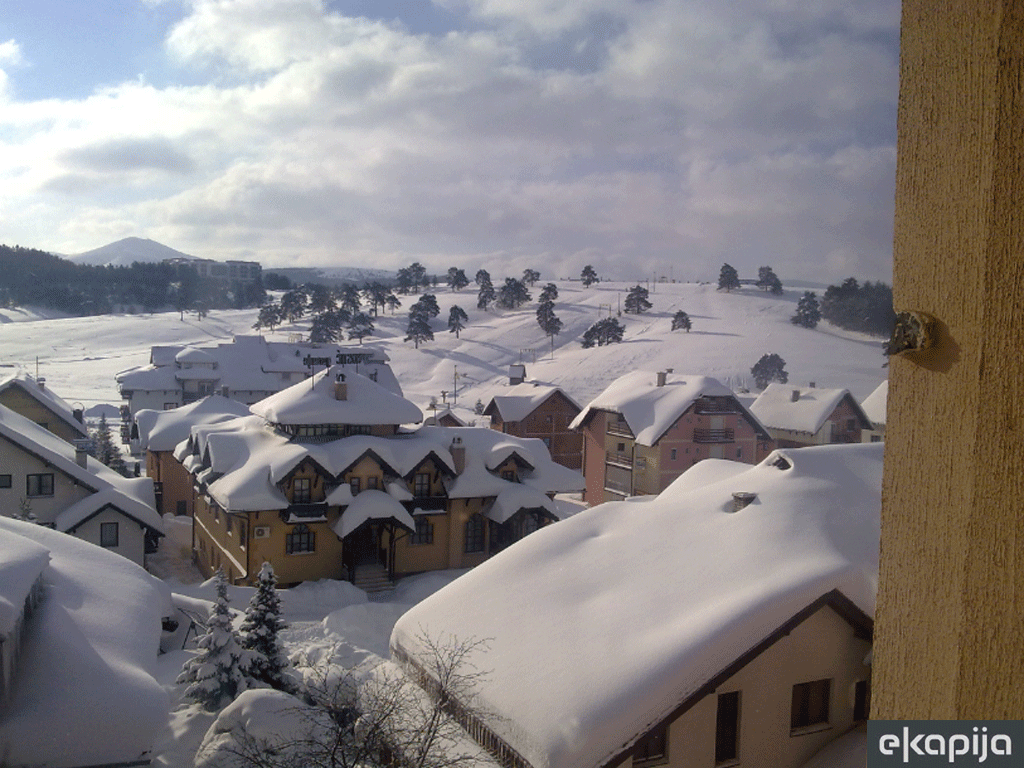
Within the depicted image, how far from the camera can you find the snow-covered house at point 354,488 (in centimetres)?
2558

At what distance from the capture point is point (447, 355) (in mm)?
95500

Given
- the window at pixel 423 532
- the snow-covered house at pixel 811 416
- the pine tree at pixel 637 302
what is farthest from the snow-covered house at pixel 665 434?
the pine tree at pixel 637 302

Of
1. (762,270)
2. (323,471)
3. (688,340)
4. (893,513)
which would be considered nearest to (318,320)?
(688,340)

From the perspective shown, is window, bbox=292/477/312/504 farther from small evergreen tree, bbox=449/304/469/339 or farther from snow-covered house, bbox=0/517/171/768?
small evergreen tree, bbox=449/304/469/339

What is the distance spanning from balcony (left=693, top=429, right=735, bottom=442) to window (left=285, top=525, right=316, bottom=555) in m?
20.0

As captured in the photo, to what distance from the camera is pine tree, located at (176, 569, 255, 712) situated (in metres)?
14.4

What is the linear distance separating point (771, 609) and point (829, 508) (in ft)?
9.57

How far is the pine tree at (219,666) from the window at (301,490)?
10.8 metres

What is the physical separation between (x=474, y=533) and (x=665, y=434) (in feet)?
40.6

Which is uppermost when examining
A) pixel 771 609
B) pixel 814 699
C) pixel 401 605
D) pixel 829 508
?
pixel 829 508

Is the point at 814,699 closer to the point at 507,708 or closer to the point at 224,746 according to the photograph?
the point at 507,708

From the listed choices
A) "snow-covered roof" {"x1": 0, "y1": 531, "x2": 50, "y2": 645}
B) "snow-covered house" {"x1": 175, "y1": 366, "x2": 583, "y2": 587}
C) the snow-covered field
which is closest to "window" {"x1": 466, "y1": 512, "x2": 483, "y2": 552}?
"snow-covered house" {"x1": 175, "y1": 366, "x2": 583, "y2": 587}

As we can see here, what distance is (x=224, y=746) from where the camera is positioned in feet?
37.4

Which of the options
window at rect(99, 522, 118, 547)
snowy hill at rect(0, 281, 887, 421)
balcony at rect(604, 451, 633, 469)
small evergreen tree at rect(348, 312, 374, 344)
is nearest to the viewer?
window at rect(99, 522, 118, 547)
